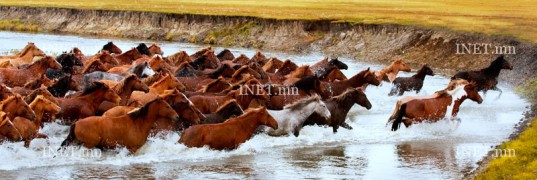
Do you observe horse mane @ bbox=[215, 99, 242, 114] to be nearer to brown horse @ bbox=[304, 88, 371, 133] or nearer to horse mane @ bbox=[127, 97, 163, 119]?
brown horse @ bbox=[304, 88, 371, 133]

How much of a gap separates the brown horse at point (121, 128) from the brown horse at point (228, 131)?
0.56m

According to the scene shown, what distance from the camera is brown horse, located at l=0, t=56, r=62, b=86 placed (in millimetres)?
21703

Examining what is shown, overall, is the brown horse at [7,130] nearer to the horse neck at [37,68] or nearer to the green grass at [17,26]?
the horse neck at [37,68]

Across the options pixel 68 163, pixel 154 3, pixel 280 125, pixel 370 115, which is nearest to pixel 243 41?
pixel 154 3

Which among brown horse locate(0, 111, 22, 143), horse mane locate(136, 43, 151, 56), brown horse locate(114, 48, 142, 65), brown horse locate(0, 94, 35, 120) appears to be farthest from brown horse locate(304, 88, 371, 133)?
horse mane locate(136, 43, 151, 56)

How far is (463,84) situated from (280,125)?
5.87m

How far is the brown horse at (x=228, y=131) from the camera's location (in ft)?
53.3

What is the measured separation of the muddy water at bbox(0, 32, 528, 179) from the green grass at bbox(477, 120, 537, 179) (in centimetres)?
63

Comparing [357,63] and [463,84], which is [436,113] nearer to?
[463,84]

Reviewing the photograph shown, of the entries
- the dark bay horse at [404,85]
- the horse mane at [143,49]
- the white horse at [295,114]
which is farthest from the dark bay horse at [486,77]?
the horse mane at [143,49]

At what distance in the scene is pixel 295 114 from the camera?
1817 cm

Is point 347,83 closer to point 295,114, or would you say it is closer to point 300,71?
point 300,71

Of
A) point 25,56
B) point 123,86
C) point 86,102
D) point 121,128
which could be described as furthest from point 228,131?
Result: point 25,56
